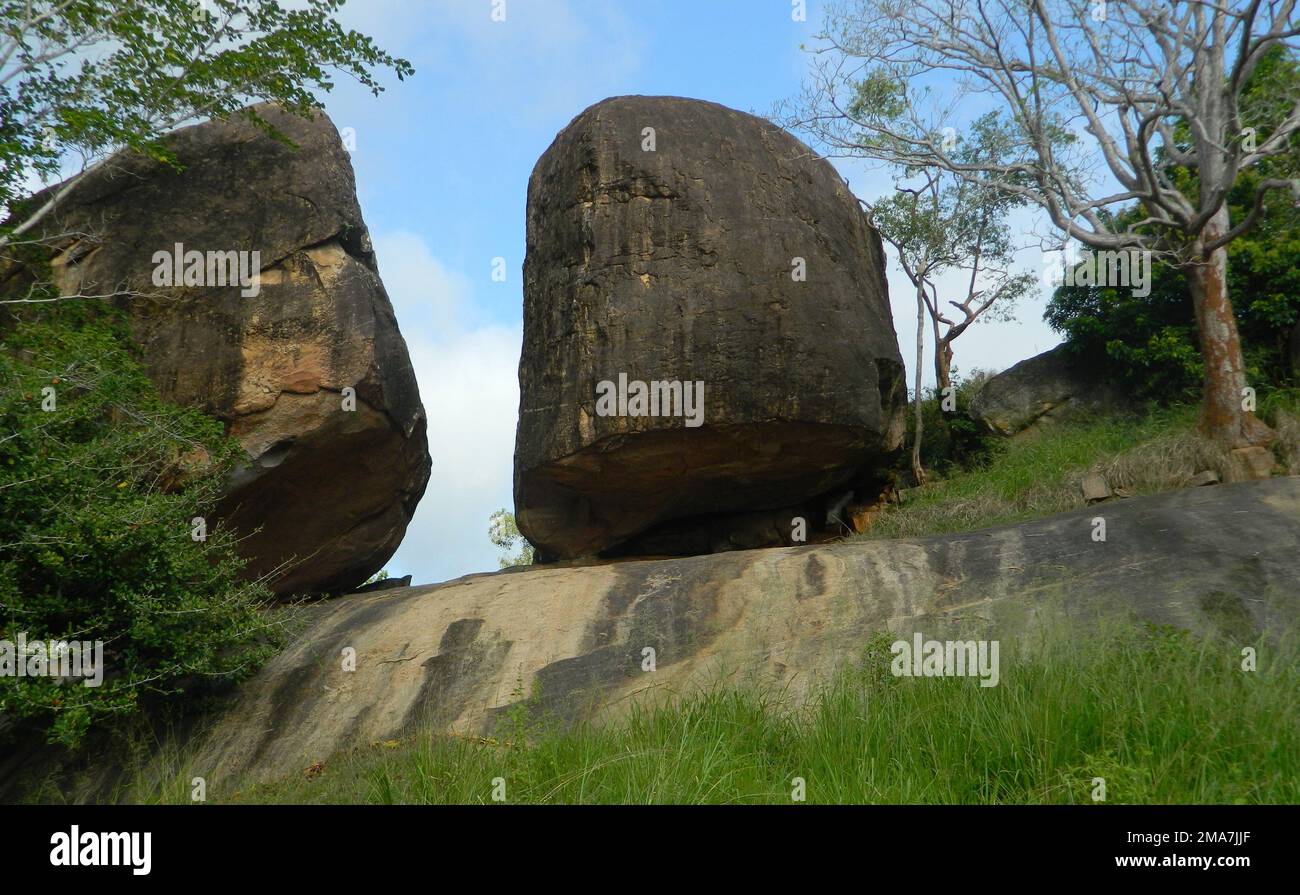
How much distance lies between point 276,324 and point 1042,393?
1025 cm

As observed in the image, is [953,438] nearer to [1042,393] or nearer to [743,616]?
[1042,393]

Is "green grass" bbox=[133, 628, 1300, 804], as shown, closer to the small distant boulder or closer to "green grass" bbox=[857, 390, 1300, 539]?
"green grass" bbox=[857, 390, 1300, 539]

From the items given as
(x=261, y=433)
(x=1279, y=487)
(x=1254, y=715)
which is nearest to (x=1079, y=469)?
(x=1279, y=487)

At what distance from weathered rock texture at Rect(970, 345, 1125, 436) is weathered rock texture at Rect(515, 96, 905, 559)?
8.87 feet

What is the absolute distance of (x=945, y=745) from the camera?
224 inches

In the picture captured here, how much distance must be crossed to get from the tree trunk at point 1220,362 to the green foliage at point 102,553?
31.9 ft

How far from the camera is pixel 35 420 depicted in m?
7.87

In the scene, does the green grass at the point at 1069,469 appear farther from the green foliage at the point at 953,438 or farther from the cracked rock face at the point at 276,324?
the cracked rock face at the point at 276,324

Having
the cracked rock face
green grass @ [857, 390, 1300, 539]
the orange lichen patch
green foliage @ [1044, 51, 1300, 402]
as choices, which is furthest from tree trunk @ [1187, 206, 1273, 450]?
the orange lichen patch

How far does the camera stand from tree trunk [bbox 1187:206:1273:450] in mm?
10945

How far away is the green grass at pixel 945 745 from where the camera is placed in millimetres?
5086

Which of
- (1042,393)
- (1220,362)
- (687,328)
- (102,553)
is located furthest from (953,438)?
(102,553)

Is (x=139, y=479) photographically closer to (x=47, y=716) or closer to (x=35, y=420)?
(x=35, y=420)
